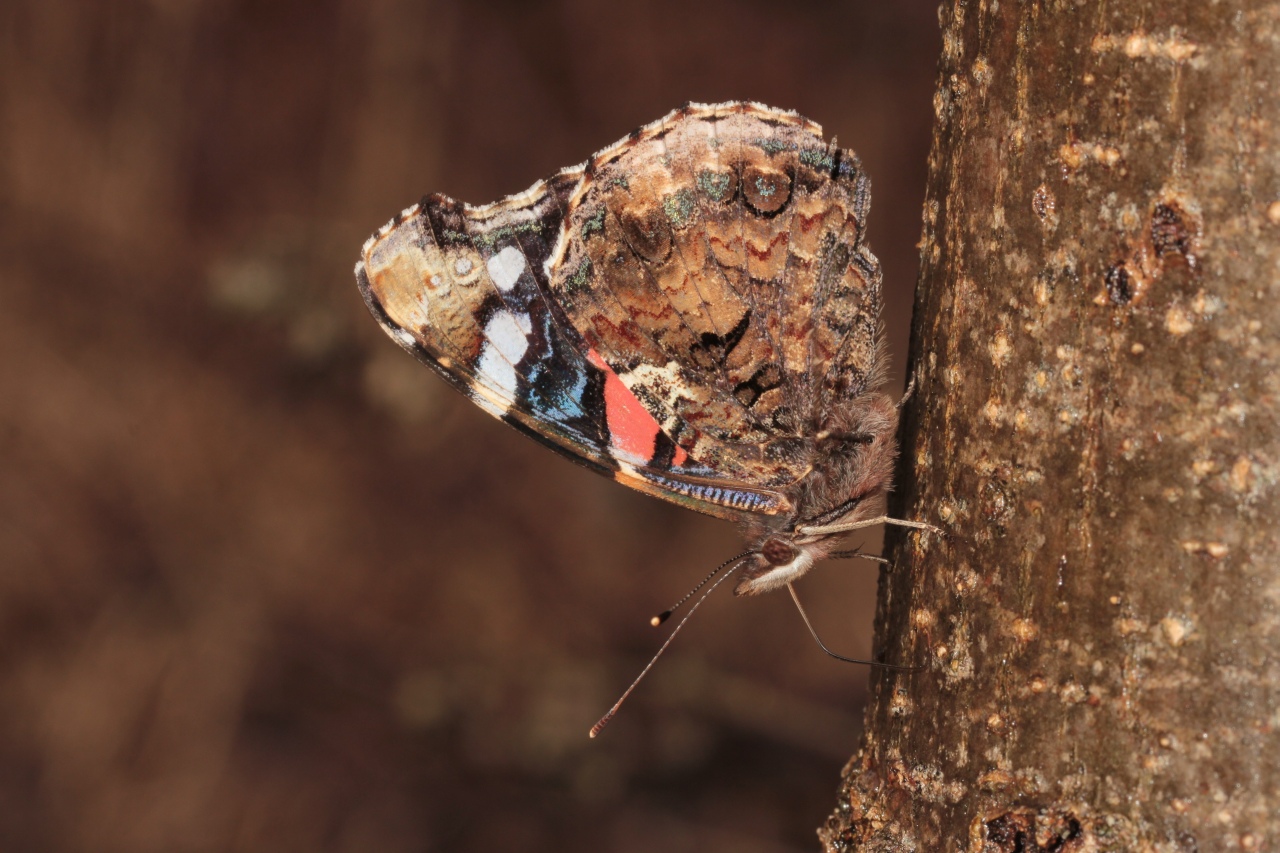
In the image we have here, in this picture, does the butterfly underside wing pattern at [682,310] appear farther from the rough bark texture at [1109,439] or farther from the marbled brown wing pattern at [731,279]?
the rough bark texture at [1109,439]

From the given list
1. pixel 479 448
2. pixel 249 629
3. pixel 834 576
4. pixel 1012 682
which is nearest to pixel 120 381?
pixel 249 629

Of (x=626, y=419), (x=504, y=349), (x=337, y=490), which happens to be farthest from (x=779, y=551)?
(x=337, y=490)

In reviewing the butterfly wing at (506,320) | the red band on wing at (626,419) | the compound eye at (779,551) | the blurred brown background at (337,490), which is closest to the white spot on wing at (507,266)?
the butterfly wing at (506,320)

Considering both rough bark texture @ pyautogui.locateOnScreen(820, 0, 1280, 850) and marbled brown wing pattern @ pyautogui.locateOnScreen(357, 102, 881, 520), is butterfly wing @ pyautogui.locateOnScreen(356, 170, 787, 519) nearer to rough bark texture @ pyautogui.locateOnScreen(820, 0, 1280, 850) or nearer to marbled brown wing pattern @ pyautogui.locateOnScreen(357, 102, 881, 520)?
marbled brown wing pattern @ pyautogui.locateOnScreen(357, 102, 881, 520)

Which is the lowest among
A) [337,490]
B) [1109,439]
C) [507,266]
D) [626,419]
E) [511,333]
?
[1109,439]

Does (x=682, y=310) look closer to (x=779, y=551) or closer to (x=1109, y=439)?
(x=779, y=551)

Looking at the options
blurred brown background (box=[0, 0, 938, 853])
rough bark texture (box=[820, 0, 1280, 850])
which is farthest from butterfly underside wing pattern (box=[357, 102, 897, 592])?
blurred brown background (box=[0, 0, 938, 853])
